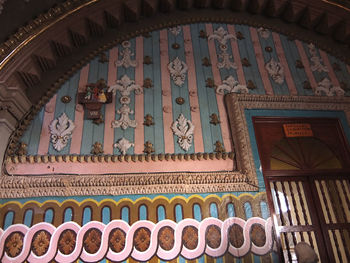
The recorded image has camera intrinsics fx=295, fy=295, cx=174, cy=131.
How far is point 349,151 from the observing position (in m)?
2.88

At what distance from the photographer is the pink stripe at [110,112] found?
2.64 m

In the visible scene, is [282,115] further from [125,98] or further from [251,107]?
[125,98]

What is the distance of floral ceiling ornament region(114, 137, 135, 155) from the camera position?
103 inches

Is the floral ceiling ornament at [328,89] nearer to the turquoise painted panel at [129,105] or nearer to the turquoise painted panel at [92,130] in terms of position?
the turquoise painted panel at [129,105]

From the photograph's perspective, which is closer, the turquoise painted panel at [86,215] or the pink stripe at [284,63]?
the turquoise painted panel at [86,215]

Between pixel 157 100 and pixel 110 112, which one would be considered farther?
pixel 157 100

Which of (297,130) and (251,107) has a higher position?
(251,107)

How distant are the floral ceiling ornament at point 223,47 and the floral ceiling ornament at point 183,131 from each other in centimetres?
83

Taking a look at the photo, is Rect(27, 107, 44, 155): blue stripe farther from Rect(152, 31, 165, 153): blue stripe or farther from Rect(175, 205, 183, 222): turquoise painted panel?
Rect(175, 205, 183, 222): turquoise painted panel

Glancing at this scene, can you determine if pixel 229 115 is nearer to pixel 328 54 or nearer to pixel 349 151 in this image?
pixel 349 151

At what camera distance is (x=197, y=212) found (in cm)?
242

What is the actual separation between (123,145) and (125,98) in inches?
21.1

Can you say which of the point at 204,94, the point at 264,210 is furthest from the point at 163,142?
the point at 264,210

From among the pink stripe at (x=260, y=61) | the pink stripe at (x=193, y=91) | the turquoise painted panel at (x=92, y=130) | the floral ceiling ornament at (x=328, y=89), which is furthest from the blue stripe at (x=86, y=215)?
the floral ceiling ornament at (x=328, y=89)
